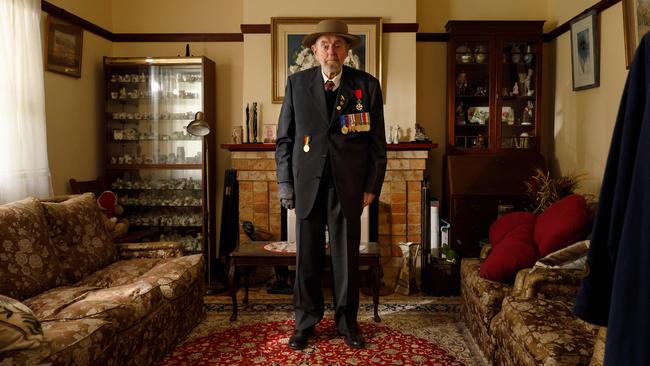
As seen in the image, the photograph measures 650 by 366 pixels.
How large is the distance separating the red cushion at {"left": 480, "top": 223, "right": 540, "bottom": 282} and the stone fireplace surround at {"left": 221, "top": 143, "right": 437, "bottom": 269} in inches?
61.0

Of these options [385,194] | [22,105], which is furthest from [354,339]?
[22,105]

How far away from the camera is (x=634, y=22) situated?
332 cm

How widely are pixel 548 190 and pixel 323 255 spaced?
1943 mm

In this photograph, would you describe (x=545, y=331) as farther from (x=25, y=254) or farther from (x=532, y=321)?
(x=25, y=254)

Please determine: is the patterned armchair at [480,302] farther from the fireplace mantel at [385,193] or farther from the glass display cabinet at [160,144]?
the glass display cabinet at [160,144]

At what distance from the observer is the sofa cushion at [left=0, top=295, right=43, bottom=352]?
1.63m

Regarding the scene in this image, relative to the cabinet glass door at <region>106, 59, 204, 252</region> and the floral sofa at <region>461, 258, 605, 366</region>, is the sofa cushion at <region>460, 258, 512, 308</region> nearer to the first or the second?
the floral sofa at <region>461, 258, 605, 366</region>

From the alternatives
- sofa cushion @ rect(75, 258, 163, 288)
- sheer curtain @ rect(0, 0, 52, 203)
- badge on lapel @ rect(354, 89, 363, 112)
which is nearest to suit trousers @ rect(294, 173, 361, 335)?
badge on lapel @ rect(354, 89, 363, 112)

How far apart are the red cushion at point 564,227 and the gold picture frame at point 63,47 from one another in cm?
358

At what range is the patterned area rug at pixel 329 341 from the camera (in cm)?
275

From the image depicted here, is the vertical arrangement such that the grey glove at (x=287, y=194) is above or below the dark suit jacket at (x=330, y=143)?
below

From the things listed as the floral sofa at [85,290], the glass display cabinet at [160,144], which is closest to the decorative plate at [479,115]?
the glass display cabinet at [160,144]

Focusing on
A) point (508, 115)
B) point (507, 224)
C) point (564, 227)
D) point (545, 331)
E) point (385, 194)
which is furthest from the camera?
point (508, 115)

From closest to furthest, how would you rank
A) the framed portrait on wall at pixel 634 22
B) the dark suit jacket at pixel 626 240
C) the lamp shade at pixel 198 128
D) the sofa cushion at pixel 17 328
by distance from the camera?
the dark suit jacket at pixel 626 240, the sofa cushion at pixel 17 328, the framed portrait on wall at pixel 634 22, the lamp shade at pixel 198 128
